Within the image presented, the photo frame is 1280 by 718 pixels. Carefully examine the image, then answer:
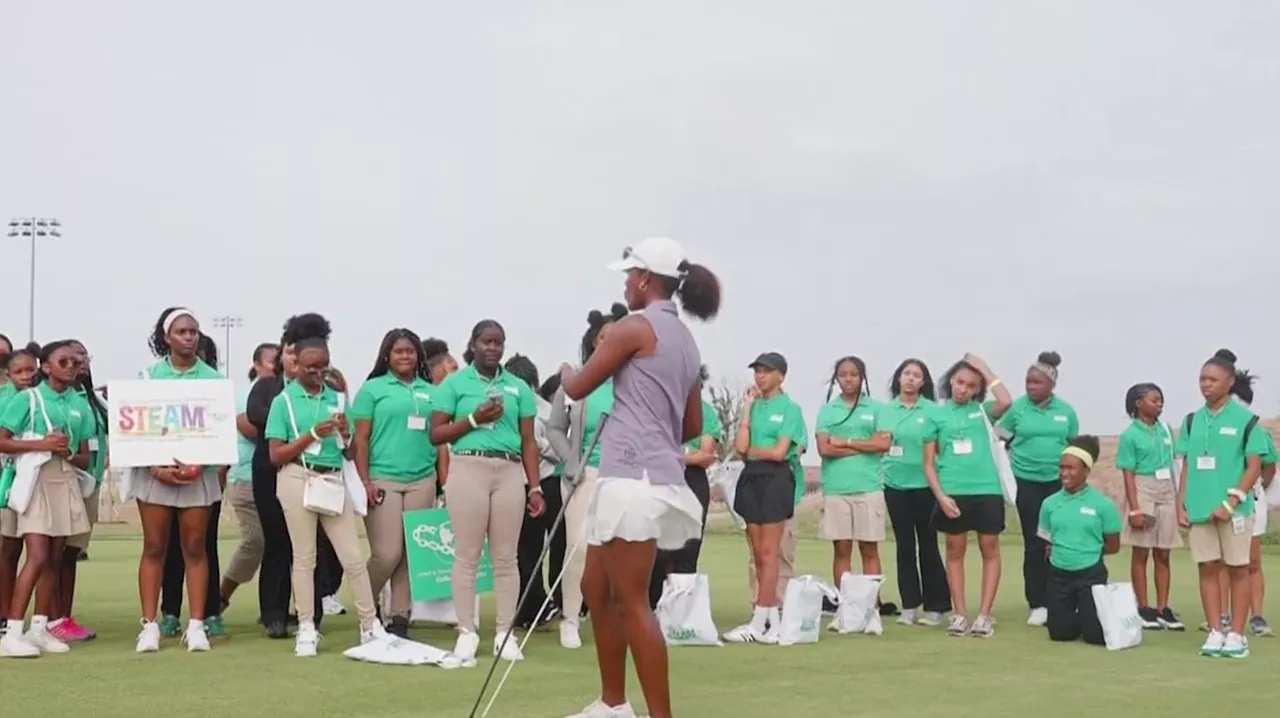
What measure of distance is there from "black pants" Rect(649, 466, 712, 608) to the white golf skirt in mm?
3700

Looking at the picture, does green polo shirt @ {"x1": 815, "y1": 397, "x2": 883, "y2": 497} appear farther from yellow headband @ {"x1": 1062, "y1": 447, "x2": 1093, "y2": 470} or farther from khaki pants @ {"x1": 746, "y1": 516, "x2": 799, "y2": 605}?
yellow headband @ {"x1": 1062, "y1": 447, "x2": 1093, "y2": 470}

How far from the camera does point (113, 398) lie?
26.5 feet

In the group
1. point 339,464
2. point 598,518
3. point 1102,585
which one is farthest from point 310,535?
point 1102,585

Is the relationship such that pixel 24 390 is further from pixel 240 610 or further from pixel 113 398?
pixel 240 610

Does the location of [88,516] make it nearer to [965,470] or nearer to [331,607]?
[331,607]

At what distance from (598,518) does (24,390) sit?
4144 mm

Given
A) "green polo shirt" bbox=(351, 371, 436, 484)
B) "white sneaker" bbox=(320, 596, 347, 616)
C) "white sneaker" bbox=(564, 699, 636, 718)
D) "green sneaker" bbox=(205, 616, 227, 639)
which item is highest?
"green polo shirt" bbox=(351, 371, 436, 484)

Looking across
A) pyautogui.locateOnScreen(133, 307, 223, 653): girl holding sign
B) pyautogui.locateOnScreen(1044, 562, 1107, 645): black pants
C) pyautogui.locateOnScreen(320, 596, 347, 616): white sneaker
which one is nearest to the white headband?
pyautogui.locateOnScreen(133, 307, 223, 653): girl holding sign

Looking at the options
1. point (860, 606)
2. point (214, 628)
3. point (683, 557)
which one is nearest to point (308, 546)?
point (214, 628)

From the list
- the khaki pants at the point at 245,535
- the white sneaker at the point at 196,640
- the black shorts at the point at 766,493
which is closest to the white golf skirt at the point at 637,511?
the white sneaker at the point at 196,640

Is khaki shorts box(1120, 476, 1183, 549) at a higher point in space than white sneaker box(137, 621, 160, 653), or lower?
higher

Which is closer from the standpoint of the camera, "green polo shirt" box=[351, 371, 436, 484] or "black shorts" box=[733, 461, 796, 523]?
"green polo shirt" box=[351, 371, 436, 484]

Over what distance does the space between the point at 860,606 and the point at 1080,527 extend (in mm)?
1533

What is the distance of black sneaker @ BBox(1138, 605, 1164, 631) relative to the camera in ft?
33.6
